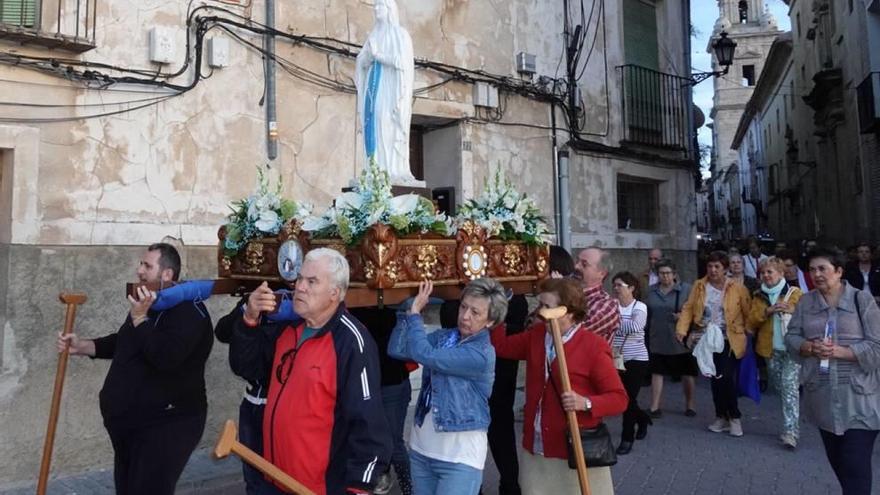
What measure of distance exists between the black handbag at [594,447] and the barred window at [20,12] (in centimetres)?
542

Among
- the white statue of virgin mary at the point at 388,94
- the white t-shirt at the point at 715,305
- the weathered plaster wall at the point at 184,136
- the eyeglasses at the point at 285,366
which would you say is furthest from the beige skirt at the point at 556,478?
the weathered plaster wall at the point at 184,136

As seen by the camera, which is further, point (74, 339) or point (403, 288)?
point (74, 339)

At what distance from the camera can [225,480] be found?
19.4 ft

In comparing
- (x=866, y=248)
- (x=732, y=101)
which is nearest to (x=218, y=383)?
(x=866, y=248)

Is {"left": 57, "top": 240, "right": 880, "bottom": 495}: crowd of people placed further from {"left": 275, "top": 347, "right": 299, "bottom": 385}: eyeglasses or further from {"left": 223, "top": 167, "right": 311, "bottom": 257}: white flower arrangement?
{"left": 223, "top": 167, "right": 311, "bottom": 257}: white flower arrangement

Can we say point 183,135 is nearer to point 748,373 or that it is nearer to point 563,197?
point 563,197

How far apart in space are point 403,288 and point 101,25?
15.1ft

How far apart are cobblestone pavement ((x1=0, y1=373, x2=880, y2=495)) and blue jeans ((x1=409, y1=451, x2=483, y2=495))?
1.93m

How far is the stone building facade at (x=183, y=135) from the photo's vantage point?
20.0ft

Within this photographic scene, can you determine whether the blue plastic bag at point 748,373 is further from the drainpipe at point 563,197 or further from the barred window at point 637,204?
the barred window at point 637,204

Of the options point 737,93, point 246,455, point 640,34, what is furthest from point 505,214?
point 737,93

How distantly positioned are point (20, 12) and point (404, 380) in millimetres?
4562

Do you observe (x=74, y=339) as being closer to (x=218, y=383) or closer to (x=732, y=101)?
(x=218, y=383)

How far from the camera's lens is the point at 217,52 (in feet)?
23.6
